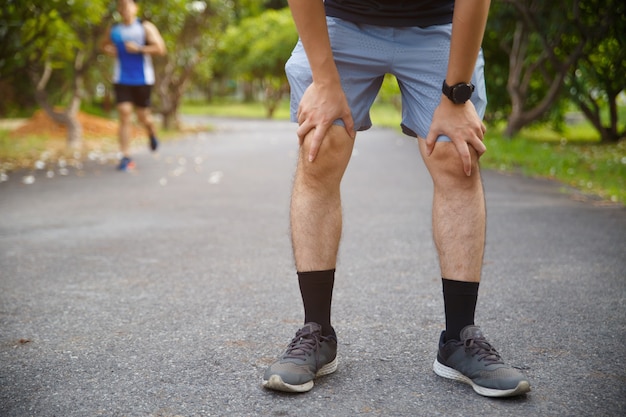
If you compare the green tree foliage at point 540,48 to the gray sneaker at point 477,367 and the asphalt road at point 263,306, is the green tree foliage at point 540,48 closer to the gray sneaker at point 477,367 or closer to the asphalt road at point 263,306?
the asphalt road at point 263,306

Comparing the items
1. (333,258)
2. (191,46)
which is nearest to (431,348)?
(333,258)

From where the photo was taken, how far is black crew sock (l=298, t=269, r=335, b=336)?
2443 mm

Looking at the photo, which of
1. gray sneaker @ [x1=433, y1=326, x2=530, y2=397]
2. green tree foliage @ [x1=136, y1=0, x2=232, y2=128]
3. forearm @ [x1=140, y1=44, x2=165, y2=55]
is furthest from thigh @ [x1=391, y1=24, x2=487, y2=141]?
green tree foliage @ [x1=136, y1=0, x2=232, y2=128]

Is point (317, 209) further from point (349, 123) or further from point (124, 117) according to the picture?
point (124, 117)

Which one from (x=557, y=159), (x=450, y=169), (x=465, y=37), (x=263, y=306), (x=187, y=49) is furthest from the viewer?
(x=187, y=49)

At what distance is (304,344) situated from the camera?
2.40 meters

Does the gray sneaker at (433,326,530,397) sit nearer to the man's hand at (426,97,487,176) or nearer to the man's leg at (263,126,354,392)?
the man's leg at (263,126,354,392)

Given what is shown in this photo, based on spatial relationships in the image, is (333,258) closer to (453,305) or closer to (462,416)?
(453,305)

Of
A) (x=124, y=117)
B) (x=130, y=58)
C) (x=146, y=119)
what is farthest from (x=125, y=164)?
(x=130, y=58)

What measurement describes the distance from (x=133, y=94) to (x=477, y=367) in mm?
7289

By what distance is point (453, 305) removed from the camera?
2420mm

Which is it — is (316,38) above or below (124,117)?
above

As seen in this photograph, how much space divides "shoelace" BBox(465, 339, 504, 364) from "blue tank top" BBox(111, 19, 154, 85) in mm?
7204

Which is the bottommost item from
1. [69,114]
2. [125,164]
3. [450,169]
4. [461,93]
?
[125,164]
